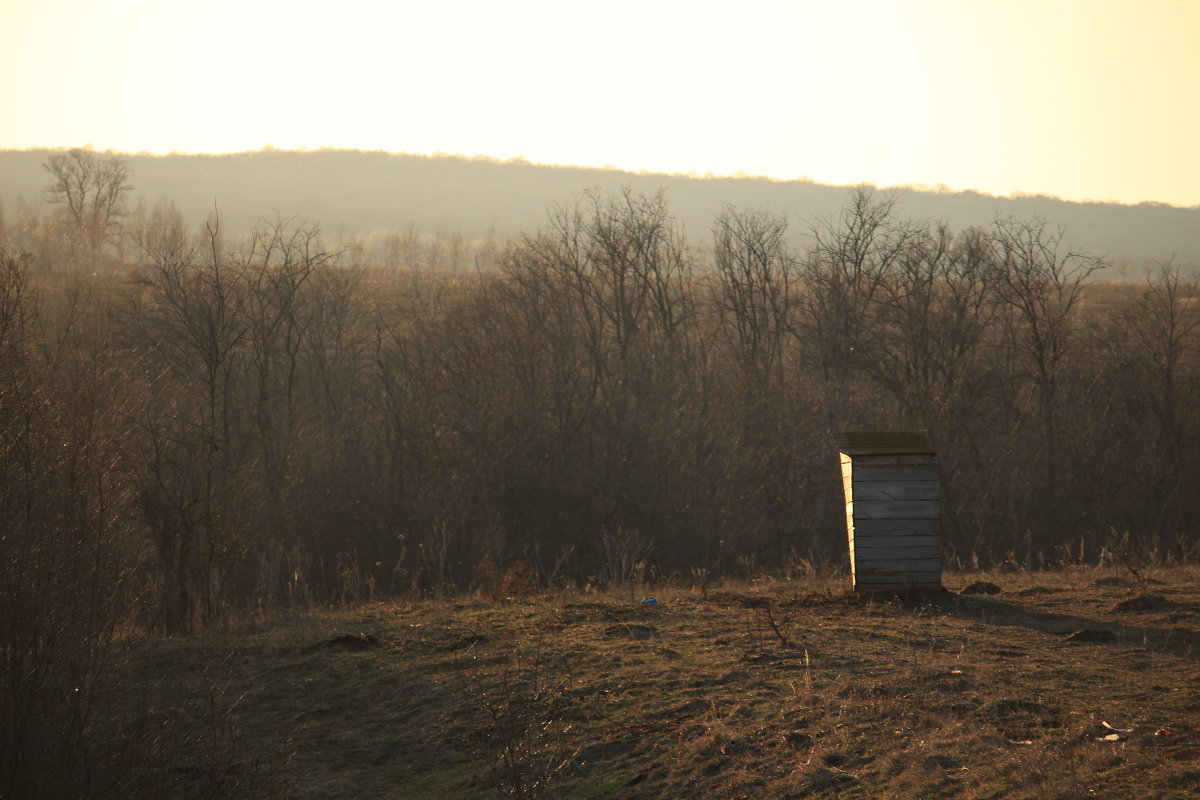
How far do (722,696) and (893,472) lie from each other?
14.2ft

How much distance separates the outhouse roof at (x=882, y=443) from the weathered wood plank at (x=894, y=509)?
0.50m

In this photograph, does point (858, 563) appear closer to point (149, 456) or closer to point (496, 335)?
point (149, 456)

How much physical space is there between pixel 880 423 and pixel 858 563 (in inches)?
771

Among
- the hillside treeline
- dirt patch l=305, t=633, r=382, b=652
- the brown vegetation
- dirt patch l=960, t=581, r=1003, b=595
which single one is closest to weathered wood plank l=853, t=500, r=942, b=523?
dirt patch l=960, t=581, r=1003, b=595

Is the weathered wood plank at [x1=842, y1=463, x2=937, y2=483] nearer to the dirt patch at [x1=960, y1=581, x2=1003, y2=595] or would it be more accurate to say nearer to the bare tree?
the dirt patch at [x1=960, y1=581, x2=1003, y2=595]

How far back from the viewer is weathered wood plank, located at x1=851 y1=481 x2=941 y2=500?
Answer: 10.8 metres

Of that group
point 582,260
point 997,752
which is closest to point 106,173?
point 582,260

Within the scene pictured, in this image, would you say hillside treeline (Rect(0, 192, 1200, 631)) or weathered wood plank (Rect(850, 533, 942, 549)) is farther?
hillside treeline (Rect(0, 192, 1200, 631))

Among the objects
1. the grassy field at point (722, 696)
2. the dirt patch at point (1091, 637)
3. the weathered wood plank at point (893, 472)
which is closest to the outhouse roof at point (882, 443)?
the weathered wood plank at point (893, 472)

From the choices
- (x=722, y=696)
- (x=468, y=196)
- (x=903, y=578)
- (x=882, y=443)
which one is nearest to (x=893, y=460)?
(x=882, y=443)

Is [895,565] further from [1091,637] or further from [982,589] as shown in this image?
[1091,637]

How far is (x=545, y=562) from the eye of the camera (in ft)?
83.1

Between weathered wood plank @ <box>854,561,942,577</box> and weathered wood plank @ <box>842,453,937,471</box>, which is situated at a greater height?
weathered wood plank @ <box>842,453,937,471</box>

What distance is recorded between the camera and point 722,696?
7211mm
